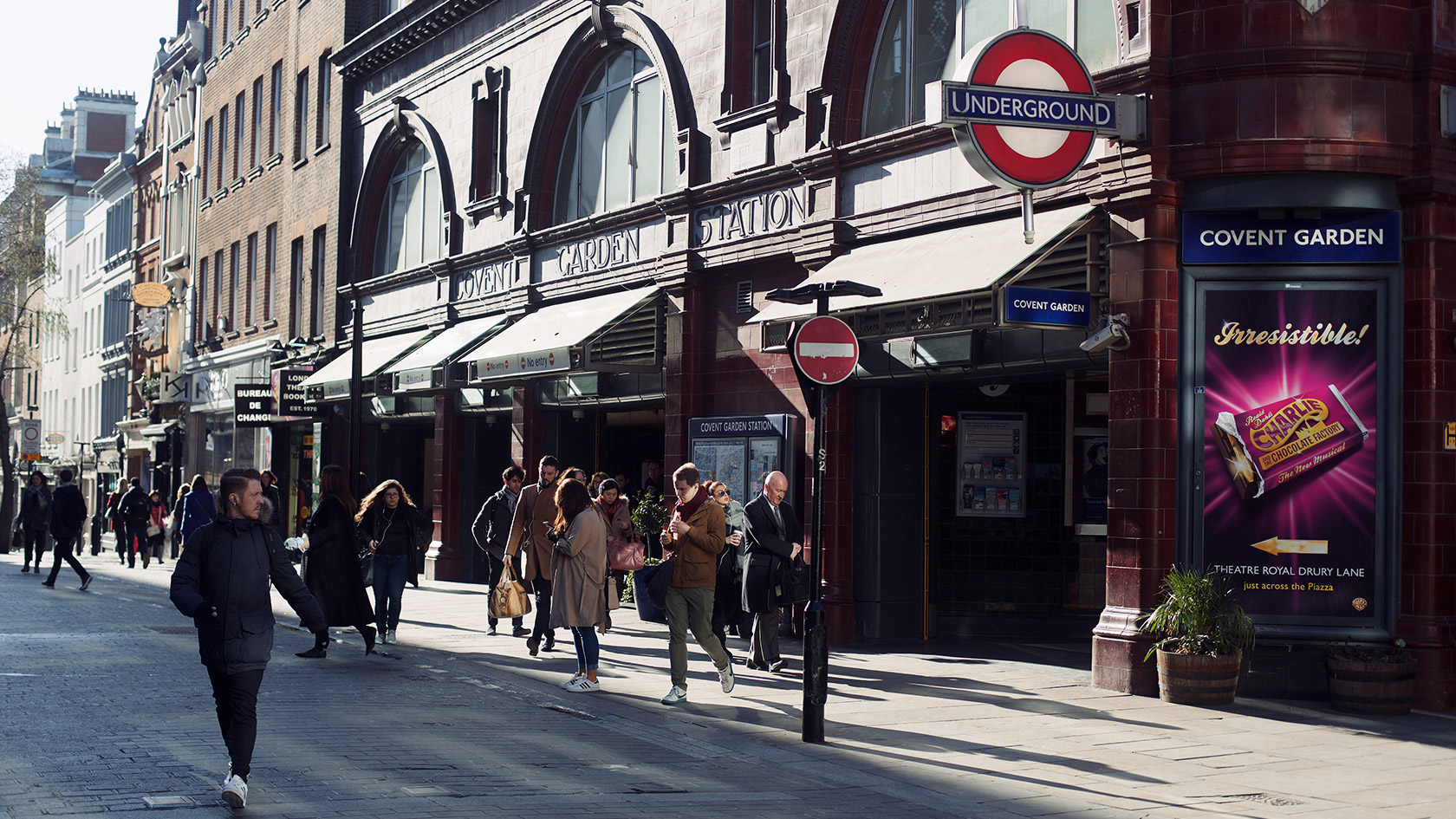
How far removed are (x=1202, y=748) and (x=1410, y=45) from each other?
240 inches

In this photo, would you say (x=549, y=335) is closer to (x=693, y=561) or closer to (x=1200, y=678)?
(x=693, y=561)

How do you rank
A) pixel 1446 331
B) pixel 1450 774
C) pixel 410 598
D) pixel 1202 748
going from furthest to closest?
pixel 410 598, pixel 1446 331, pixel 1202 748, pixel 1450 774

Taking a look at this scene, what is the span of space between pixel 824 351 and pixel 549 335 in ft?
A: 33.7

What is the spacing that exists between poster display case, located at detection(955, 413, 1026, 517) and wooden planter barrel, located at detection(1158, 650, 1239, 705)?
4.86 metres

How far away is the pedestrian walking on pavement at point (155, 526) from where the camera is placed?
32031mm

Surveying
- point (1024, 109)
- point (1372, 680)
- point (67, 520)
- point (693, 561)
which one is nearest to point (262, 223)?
point (67, 520)

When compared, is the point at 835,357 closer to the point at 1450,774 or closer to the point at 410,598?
the point at 1450,774

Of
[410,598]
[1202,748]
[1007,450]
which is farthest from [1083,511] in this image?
[410,598]

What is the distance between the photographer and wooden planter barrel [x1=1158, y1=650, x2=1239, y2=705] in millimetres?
11914

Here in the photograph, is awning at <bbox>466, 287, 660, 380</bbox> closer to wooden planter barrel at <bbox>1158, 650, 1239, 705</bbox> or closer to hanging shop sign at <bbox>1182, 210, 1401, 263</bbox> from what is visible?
hanging shop sign at <bbox>1182, 210, 1401, 263</bbox>

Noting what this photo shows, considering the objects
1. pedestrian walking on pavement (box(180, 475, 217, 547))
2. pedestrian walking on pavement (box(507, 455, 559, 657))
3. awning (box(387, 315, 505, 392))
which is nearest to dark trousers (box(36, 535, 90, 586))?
pedestrian walking on pavement (box(180, 475, 217, 547))

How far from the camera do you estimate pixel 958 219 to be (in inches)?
581

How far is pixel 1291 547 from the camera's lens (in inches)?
494

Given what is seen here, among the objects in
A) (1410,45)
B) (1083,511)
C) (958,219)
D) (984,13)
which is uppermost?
(984,13)
